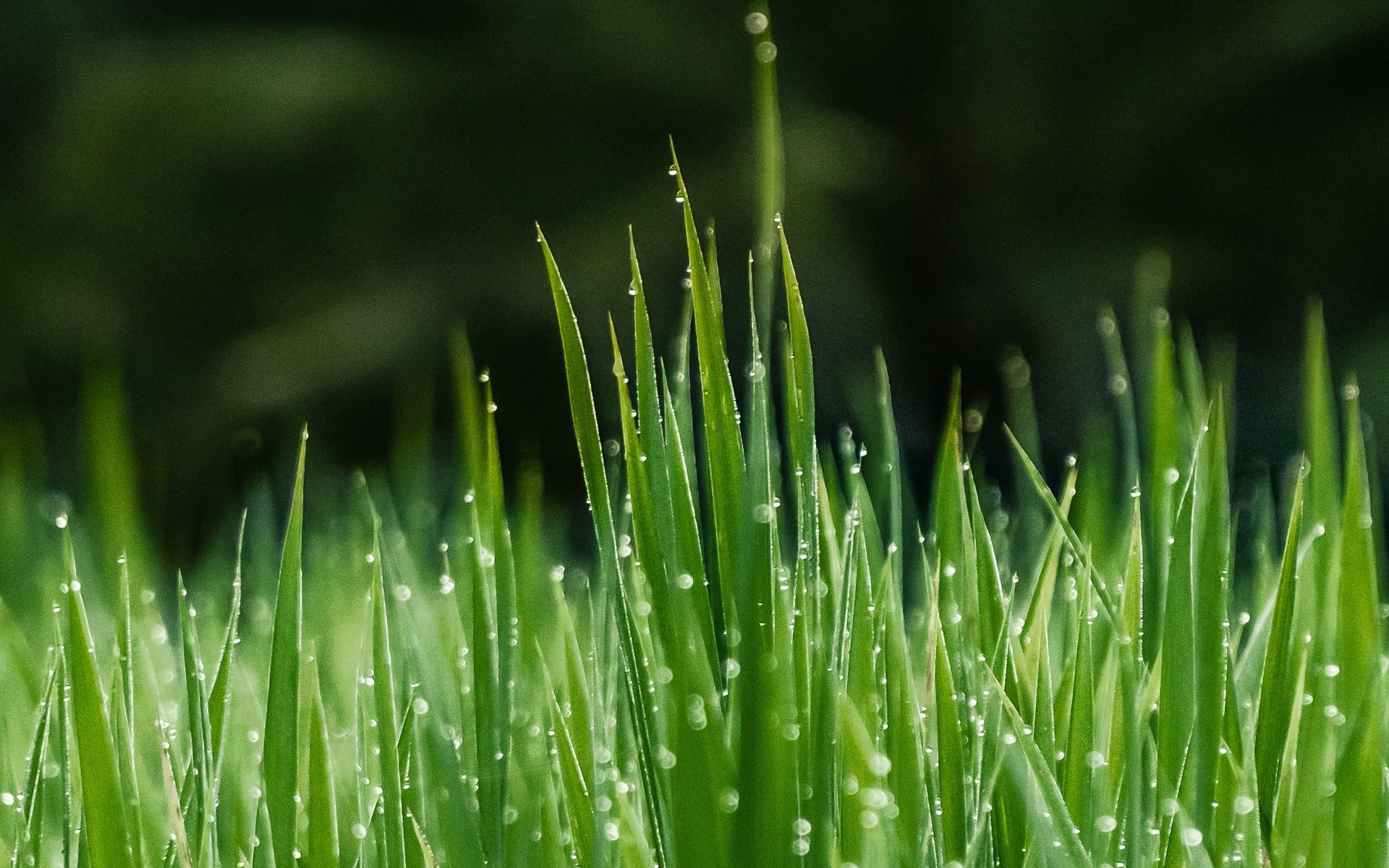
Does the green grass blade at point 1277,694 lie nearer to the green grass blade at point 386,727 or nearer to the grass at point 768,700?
the grass at point 768,700

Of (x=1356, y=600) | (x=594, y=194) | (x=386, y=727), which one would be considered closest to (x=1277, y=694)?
(x=1356, y=600)

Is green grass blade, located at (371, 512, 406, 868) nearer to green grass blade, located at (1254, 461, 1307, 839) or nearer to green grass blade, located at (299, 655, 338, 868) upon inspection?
green grass blade, located at (299, 655, 338, 868)

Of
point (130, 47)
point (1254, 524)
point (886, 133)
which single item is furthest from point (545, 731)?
point (130, 47)

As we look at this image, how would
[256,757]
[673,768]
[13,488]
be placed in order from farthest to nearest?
[13,488]
[256,757]
[673,768]

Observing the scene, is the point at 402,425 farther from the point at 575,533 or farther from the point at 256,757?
the point at 256,757

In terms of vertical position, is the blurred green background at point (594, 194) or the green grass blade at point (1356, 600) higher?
the blurred green background at point (594, 194)

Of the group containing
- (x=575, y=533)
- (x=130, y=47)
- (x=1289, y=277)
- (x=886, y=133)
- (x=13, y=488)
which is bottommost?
(x=13, y=488)

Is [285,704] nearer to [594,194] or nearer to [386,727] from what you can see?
[386,727]

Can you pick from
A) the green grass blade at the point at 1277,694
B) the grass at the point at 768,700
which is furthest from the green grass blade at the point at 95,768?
the green grass blade at the point at 1277,694
